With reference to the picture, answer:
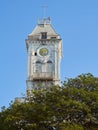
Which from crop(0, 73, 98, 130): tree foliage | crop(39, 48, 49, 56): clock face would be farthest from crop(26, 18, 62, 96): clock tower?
crop(0, 73, 98, 130): tree foliage

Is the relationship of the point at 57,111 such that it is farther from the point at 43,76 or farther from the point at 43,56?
the point at 43,56

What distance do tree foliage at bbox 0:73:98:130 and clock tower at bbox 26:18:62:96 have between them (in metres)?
19.1

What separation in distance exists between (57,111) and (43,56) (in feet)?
78.0

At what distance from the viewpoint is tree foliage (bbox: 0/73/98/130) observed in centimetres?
3644

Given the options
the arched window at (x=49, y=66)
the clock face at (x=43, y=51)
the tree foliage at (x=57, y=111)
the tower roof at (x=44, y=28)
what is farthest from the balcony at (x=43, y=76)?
the tree foliage at (x=57, y=111)

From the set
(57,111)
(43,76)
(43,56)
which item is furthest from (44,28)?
(57,111)

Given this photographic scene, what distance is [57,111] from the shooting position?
36750 mm

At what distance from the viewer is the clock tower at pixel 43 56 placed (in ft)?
190

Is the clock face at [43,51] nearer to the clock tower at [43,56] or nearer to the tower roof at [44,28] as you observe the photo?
the clock tower at [43,56]

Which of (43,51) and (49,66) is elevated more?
(43,51)

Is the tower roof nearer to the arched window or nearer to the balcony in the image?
the arched window

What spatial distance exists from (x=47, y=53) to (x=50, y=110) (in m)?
24.1

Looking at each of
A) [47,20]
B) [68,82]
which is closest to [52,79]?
[47,20]

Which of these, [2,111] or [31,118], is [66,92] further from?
[2,111]
